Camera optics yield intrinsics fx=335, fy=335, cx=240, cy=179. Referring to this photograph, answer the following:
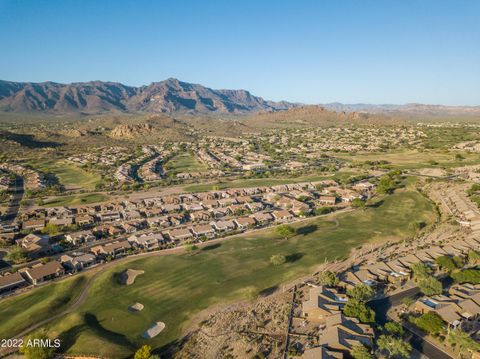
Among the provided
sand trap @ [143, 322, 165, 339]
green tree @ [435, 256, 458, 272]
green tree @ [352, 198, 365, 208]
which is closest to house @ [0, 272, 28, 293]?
sand trap @ [143, 322, 165, 339]

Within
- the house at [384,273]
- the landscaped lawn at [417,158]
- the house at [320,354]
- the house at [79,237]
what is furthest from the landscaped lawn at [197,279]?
the landscaped lawn at [417,158]

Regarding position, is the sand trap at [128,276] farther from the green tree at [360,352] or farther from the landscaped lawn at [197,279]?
the green tree at [360,352]

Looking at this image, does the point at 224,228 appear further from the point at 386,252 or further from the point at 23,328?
the point at 23,328

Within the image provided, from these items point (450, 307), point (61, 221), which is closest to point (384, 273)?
point (450, 307)

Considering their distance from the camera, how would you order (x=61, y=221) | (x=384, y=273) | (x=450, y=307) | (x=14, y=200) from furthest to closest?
(x=14, y=200) < (x=61, y=221) < (x=384, y=273) < (x=450, y=307)

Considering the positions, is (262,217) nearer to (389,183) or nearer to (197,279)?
(197,279)

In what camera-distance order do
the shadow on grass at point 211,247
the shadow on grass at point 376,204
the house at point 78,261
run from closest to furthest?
the house at point 78,261 → the shadow on grass at point 211,247 → the shadow on grass at point 376,204

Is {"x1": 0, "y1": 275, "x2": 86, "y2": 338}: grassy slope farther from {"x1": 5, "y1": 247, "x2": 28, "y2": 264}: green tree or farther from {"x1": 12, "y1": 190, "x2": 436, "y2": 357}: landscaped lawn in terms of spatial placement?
{"x1": 5, "y1": 247, "x2": 28, "y2": 264}: green tree

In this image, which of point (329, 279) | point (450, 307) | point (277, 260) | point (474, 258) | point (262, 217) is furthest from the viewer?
point (262, 217)
